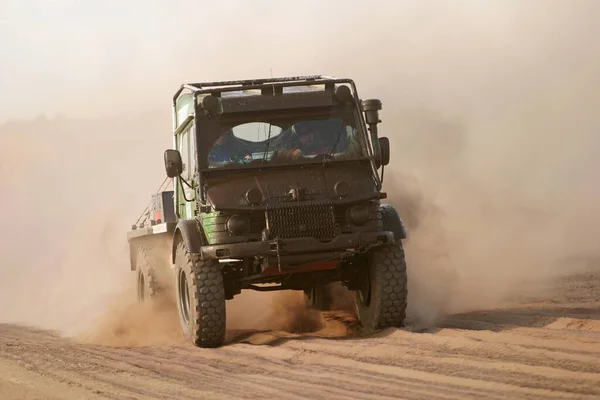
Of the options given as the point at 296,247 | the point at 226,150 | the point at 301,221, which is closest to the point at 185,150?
the point at 226,150

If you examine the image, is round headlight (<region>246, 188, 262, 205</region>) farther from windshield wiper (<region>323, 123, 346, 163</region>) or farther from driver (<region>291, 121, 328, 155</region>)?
windshield wiper (<region>323, 123, 346, 163</region>)

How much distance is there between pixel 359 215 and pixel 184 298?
7.47ft

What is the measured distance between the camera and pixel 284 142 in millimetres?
11023

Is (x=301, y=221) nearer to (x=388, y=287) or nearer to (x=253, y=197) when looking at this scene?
(x=253, y=197)

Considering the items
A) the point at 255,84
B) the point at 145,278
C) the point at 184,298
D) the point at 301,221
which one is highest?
the point at 255,84

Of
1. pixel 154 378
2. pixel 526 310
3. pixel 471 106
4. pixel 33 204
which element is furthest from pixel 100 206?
pixel 154 378

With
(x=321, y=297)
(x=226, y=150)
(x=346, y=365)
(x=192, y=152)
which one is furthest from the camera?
(x=321, y=297)

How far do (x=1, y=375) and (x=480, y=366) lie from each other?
13.5 ft

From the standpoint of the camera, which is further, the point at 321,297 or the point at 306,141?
the point at 321,297

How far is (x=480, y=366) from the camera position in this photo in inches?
315

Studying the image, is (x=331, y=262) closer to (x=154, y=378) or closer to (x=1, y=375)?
(x=154, y=378)

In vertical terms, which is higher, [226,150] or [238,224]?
[226,150]

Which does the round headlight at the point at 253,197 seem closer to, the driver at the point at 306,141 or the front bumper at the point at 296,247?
the front bumper at the point at 296,247

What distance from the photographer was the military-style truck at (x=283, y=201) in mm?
10453
